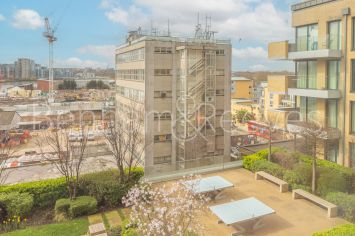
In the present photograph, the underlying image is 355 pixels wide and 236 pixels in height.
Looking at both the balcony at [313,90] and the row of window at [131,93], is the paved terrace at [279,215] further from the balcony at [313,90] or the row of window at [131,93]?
the row of window at [131,93]

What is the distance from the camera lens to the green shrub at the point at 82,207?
12266 millimetres

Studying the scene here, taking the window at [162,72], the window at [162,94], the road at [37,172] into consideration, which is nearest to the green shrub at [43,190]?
the window at [162,94]

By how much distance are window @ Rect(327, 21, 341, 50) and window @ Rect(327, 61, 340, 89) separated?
0.95 meters

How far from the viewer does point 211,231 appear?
10367 mm

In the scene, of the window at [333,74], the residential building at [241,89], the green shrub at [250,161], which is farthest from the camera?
the residential building at [241,89]

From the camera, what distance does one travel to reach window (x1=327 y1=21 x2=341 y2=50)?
1673 cm

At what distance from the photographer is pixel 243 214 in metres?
10.1

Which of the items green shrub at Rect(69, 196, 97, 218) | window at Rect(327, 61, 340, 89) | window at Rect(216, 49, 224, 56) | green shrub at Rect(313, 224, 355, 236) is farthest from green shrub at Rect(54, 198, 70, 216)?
window at Rect(216, 49, 224, 56)

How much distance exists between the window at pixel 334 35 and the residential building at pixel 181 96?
12.6 metres

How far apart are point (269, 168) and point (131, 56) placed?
21243 millimetres

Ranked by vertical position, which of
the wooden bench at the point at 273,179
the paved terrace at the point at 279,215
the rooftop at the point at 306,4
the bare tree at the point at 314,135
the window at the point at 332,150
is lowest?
the paved terrace at the point at 279,215

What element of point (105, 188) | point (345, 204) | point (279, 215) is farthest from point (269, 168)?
point (105, 188)

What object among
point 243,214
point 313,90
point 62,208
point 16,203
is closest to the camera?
point 243,214

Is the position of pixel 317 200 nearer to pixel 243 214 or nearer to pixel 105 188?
pixel 243 214
